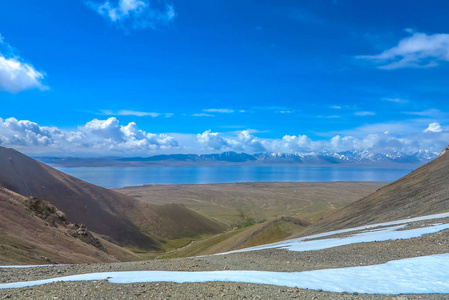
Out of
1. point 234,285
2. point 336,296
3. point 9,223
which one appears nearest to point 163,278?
point 234,285

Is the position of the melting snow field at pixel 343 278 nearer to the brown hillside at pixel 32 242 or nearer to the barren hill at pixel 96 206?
the brown hillside at pixel 32 242

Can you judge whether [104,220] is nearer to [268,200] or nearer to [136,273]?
[136,273]

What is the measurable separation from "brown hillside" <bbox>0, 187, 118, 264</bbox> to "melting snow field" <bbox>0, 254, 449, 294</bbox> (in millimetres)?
12312

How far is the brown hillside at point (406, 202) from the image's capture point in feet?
118

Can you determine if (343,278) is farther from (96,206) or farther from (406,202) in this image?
(96,206)

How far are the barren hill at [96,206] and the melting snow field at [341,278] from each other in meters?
70.5

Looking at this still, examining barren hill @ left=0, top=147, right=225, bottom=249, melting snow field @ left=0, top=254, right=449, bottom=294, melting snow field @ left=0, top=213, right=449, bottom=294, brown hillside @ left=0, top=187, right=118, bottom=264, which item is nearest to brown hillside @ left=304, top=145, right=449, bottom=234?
melting snow field @ left=0, top=213, right=449, bottom=294

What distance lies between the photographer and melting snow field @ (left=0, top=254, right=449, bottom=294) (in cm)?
1119

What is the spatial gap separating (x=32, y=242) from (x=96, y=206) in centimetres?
6310

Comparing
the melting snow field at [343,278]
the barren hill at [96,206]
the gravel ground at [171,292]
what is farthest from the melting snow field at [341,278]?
the barren hill at [96,206]

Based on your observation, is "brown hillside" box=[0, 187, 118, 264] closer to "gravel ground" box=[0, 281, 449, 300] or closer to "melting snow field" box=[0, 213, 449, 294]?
"gravel ground" box=[0, 281, 449, 300]

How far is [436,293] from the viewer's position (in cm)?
1077

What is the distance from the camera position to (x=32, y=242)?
28344mm

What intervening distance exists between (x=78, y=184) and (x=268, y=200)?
119 metres
